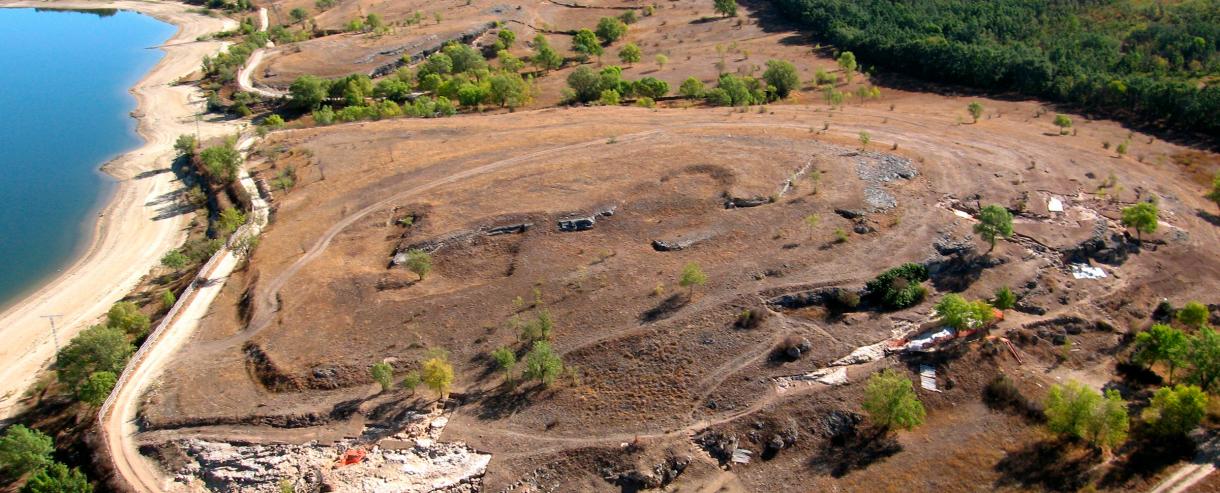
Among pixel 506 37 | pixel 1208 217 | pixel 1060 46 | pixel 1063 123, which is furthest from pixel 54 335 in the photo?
pixel 1060 46

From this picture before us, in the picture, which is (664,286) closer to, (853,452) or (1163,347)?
(853,452)

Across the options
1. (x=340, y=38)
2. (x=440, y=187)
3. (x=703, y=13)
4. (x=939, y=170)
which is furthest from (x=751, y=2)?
(x=440, y=187)

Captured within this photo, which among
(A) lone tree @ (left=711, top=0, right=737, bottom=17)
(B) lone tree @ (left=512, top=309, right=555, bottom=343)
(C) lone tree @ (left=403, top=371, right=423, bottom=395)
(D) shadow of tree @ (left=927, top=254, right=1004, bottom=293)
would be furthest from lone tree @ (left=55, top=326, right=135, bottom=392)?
(A) lone tree @ (left=711, top=0, right=737, bottom=17)

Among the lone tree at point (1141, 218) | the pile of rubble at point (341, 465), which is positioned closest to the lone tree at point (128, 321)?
the pile of rubble at point (341, 465)

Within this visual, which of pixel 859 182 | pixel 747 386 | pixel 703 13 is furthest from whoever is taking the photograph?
pixel 703 13

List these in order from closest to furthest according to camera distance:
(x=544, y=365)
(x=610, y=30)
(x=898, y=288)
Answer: (x=544, y=365), (x=898, y=288), (x=610, y=30)

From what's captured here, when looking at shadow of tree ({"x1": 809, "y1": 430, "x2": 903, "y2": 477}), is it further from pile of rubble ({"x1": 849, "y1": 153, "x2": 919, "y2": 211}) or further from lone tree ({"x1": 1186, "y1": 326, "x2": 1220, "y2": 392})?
pile of rubble ({"x1": 849, "y1": 153, "x2": 919, "y2": 211})

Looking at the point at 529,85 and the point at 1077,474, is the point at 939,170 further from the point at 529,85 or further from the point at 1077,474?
the point at 529,85
